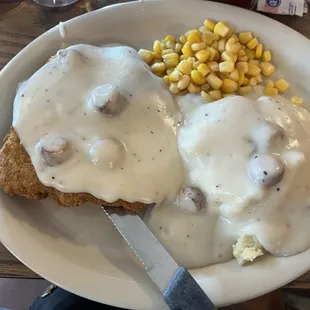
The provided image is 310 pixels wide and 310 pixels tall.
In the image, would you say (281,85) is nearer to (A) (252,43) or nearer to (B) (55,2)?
(A) (252,43)

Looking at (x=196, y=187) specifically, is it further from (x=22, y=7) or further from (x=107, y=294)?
(x=22, y=7)

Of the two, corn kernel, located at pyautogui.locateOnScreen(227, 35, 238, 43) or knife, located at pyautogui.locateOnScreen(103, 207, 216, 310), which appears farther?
corn kernel, located at pyautogui.locateOnScreen(227, 35, 238, 43)

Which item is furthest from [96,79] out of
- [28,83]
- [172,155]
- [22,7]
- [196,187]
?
[22,7]

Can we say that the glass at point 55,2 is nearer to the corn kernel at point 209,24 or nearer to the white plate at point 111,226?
the white plate at point 111,226

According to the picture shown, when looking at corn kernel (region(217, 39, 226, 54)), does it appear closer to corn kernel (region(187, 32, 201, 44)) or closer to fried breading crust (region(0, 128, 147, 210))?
corn kernel (region(187, 32, 201, 44))

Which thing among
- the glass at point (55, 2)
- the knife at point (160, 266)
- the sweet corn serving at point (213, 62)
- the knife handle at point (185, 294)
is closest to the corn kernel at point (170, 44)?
the sweet corn serving at point (213, 62)

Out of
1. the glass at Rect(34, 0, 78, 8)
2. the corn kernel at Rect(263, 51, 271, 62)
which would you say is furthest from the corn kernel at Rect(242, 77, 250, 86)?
the glass at Rect(34, 0, 78, 8)

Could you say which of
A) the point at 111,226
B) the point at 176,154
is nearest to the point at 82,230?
the point at 111,226
